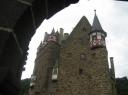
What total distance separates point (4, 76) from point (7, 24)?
0.25m

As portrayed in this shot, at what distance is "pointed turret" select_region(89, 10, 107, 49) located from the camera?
24.2 meters

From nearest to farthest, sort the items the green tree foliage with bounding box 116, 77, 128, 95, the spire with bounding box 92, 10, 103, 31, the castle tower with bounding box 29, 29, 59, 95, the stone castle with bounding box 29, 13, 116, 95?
the stone castle with bounding box 29, 13, 116, 95 < the castle tower with bounding box 29, 29, 59, 95 < the spire with bounding box 92, 10, 103, 31 < the green tree foliage with bounding box 116, 77, 128, 95

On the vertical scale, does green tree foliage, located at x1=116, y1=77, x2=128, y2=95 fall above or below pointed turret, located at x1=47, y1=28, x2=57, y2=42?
below

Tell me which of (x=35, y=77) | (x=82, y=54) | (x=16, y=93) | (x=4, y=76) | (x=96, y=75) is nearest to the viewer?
(x=4, y=76)

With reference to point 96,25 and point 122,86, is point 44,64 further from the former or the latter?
point 122,86

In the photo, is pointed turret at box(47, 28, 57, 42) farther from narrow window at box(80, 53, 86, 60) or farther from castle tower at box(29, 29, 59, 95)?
narrow window at box(80, 53, 86, 60)

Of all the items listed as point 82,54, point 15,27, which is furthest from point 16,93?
point 82,54

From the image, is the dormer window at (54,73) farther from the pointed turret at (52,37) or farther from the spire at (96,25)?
the spire at (96,25)

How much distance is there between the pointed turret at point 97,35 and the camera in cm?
2421

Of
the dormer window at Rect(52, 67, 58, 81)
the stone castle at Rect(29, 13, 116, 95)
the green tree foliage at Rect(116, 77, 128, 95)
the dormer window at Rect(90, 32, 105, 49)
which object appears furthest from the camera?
the green tree foliage at Rect(116, 77, 128, 95)

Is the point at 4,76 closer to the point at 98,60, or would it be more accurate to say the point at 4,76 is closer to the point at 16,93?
the point at 16,93

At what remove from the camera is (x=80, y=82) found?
22.5 metres

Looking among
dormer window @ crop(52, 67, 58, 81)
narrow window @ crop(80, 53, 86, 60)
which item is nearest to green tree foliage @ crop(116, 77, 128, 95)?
narrow window @ crop(80, 53, 86, 60)

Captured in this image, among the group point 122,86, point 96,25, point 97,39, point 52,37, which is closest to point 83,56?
point 97,39
